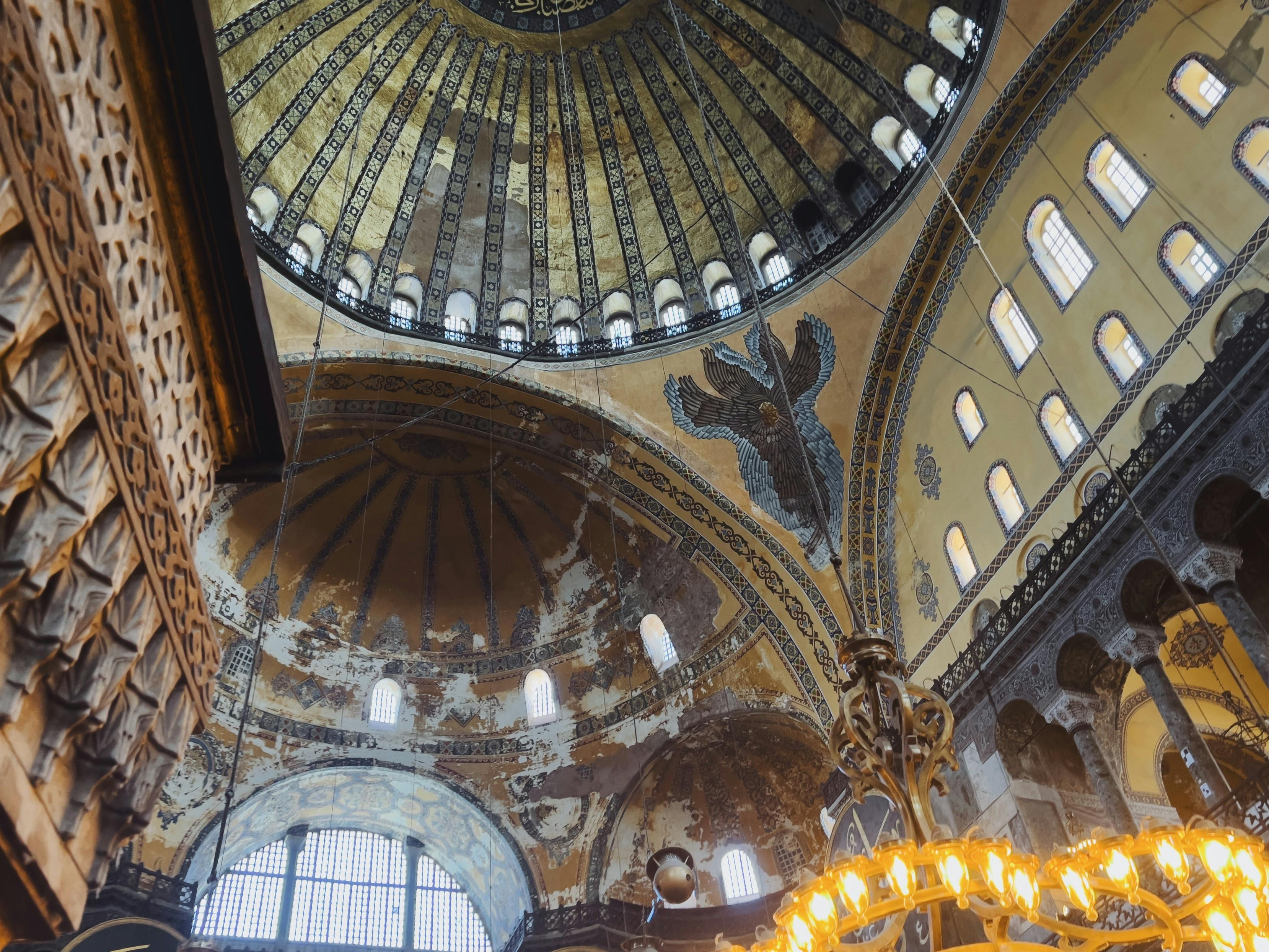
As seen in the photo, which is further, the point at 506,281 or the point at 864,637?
the point at 506,281

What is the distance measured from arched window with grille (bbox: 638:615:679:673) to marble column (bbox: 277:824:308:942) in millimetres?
5109

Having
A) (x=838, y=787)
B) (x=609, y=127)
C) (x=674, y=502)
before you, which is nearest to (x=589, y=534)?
(x=674, y=502)

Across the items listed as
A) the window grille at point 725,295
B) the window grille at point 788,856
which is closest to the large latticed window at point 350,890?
the window grille at point 788,856

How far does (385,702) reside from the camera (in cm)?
1337

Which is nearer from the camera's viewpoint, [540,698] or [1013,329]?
[1013,329]

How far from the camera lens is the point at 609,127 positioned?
1408cm

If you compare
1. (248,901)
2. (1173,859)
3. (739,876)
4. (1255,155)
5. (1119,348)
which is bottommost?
(1173,859)

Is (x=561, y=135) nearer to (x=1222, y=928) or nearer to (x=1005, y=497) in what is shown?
(x=1005, y=497)

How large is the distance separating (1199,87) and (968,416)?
12.5ft

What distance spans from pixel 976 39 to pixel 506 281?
6.77 meters

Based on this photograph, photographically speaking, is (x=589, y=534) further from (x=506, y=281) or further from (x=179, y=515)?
(x=179, y=515)

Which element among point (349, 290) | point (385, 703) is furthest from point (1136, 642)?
point (349, 290)

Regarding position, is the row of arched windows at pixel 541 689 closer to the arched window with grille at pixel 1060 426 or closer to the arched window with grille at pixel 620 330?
the arched window with grille at pixel 620 330

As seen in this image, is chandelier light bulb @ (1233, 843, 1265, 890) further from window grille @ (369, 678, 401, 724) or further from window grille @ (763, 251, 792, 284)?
window grille @ (369, 678, 401, 724)
